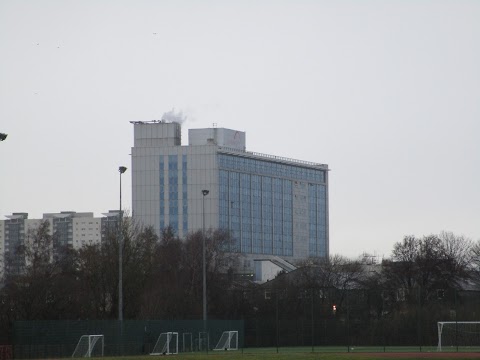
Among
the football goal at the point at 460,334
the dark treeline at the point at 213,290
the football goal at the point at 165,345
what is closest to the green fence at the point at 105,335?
the football goal at the point at 165,345

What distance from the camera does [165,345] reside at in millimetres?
73625

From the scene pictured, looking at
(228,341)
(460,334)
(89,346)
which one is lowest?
(228,341)

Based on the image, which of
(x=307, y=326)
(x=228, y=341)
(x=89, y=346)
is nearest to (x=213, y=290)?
(x=307, y=326)

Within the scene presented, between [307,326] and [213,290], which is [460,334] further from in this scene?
[213,290]

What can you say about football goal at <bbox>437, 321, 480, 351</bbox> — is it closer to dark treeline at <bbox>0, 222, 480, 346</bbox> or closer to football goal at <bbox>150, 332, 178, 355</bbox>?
dark treeline at <bbox>0, 222, 480, 346</bbox>

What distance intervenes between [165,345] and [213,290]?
44.1 m

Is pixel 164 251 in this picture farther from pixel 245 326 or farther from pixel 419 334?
pixel 419 334

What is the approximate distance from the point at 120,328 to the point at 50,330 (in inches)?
226

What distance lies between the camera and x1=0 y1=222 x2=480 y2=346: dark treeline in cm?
8681

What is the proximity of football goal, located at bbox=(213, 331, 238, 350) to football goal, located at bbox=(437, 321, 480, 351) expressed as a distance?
14857mm

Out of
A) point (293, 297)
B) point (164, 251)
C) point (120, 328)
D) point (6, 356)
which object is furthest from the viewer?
point (164, 251)

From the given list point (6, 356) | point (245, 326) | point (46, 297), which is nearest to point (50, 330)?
point (6, 356)

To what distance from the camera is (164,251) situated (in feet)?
438

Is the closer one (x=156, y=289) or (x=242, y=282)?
(x=156, y=289)
